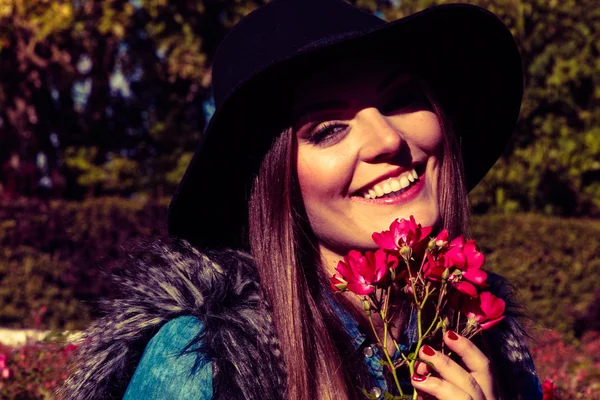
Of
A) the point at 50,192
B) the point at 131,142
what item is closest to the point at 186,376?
the point at 50,192

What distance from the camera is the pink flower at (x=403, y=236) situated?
1.29 meters

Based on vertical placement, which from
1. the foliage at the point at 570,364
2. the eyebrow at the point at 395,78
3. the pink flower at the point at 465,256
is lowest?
the foliage at the point at 570,364

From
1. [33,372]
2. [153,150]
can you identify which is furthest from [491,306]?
[153,150]

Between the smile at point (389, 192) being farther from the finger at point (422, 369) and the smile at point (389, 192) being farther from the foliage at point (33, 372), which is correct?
the foliage at point (33, 372)

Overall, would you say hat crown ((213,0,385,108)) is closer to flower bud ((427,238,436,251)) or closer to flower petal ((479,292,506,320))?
flower bud ((427,238,436,251))

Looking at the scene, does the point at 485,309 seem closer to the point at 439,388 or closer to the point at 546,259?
the point at 439,388

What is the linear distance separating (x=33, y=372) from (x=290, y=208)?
2.01 m

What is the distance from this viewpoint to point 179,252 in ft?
6.01

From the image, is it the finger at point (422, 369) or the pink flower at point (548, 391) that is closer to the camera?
the finger at point (422, 369)

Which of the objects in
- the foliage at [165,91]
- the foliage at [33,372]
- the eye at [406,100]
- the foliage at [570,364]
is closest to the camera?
the eye at [406,100]

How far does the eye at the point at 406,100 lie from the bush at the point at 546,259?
20.9 ft

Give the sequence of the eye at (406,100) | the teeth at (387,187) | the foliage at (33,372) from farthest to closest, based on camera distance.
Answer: the foliage at (33,372)
the eye at (406,100)
the teeth at (387,187)

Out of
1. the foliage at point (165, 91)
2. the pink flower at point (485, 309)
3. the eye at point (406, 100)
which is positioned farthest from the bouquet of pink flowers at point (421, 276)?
the foliage at point (165, 91)

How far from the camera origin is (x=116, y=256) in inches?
307
